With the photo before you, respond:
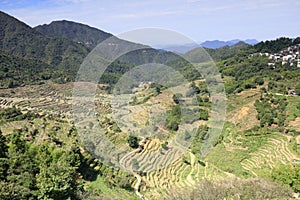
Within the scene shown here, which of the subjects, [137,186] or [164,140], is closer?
[137,186]

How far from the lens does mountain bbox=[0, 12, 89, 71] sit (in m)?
48.2

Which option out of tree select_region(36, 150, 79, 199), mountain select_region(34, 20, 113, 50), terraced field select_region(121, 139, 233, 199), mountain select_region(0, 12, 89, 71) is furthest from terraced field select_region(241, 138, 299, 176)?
mountain select_region(34, 20, 113, 50)

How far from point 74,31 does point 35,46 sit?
29228mm

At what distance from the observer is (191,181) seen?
12.1 m

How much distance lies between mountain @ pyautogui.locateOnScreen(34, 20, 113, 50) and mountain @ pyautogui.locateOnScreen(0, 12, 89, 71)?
18.8m

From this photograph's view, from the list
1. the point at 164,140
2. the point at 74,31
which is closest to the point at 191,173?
the point at 164,140

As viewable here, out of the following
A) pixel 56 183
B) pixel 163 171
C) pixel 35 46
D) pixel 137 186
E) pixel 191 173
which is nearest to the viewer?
pixel 56 183

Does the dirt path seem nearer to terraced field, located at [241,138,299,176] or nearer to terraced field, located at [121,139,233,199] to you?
terraced field, located at [121,139,233,199]

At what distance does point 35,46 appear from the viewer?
50875 mm

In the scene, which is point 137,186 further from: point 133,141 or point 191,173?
point 191,173

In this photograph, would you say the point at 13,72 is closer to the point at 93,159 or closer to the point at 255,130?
the point at 93,159

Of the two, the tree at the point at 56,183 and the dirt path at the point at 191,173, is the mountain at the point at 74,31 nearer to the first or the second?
the dirt path at the point at 191,173

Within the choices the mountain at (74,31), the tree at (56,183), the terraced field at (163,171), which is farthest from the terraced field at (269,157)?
the mountain at (74,31)

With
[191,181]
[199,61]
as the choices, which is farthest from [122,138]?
[199,61]
